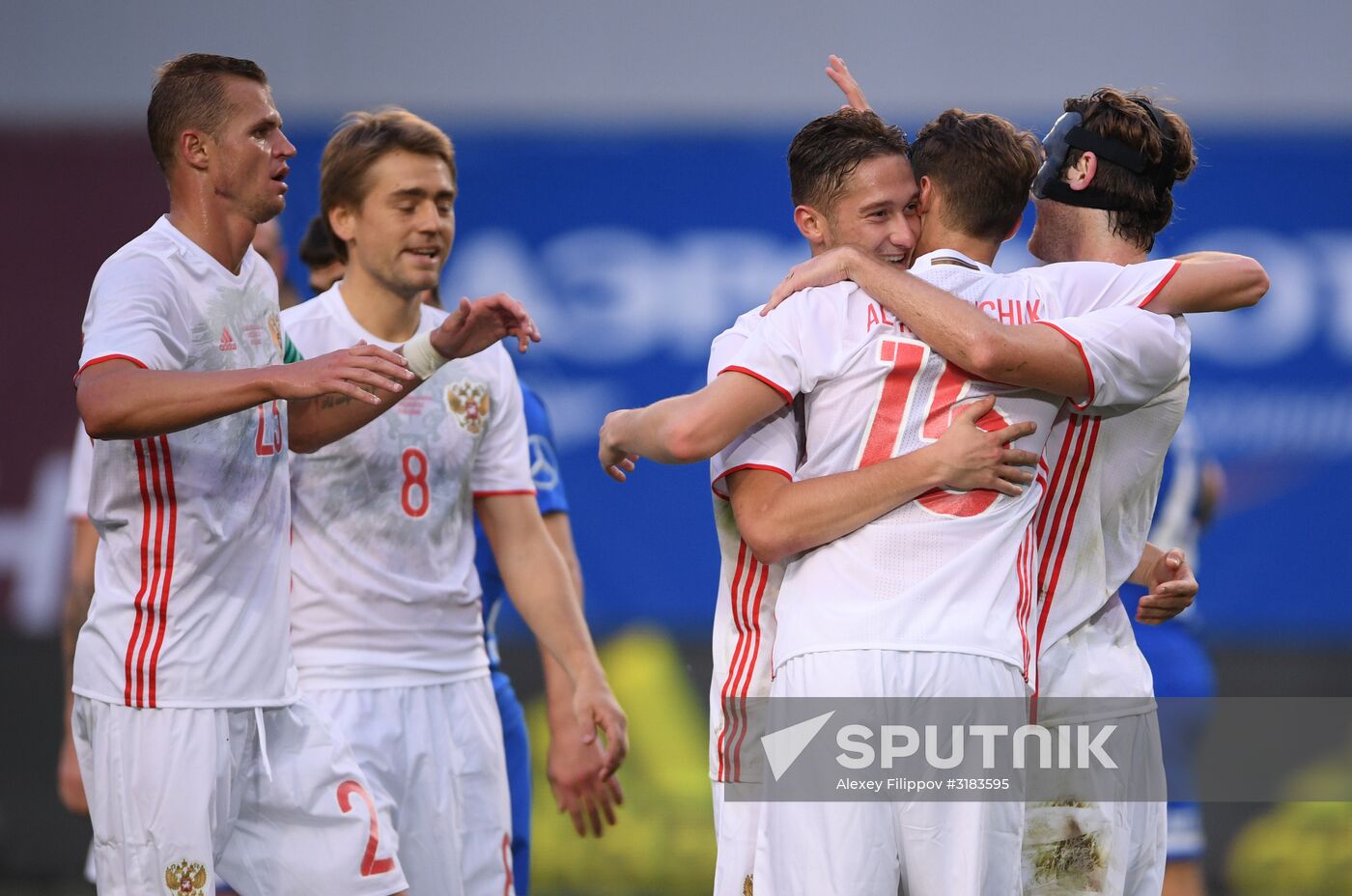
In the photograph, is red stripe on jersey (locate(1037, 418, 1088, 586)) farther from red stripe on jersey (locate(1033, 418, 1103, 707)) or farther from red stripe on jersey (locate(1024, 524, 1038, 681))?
red stripe on jersey (locate(1024, 524, 1038, 681))

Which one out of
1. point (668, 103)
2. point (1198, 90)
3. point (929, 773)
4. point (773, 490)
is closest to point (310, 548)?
point (773, 490)

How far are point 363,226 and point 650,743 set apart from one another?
3.89 meters

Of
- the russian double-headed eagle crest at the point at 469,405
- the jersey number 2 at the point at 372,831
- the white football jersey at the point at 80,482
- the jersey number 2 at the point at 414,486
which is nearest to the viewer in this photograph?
the jersey number 2 at the point at 372,831

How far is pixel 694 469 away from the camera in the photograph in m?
8.05

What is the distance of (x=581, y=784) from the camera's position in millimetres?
4723

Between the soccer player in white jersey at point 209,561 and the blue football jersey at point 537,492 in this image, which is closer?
the soccer player in white jersey at point 209,561

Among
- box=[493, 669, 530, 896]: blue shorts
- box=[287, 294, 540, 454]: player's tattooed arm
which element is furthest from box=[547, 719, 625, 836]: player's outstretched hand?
box=[287, 294, 540, 454]: player's tattooed arm

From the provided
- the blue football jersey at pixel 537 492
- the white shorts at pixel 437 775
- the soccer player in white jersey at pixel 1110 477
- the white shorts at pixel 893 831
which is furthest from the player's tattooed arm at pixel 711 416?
the blue football jersey at pixel 537 492

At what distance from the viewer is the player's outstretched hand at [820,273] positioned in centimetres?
329

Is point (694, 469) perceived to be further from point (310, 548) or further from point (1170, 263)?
point (1170, 263)

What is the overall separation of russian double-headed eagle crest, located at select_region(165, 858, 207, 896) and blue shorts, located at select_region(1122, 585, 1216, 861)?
2962 mm

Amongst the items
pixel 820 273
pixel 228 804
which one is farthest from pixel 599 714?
pixel 820 273

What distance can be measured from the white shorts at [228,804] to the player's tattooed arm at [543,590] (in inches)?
31.9

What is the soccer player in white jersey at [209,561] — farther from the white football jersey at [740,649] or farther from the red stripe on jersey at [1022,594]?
the red stripe on jersey at [1022,594]
